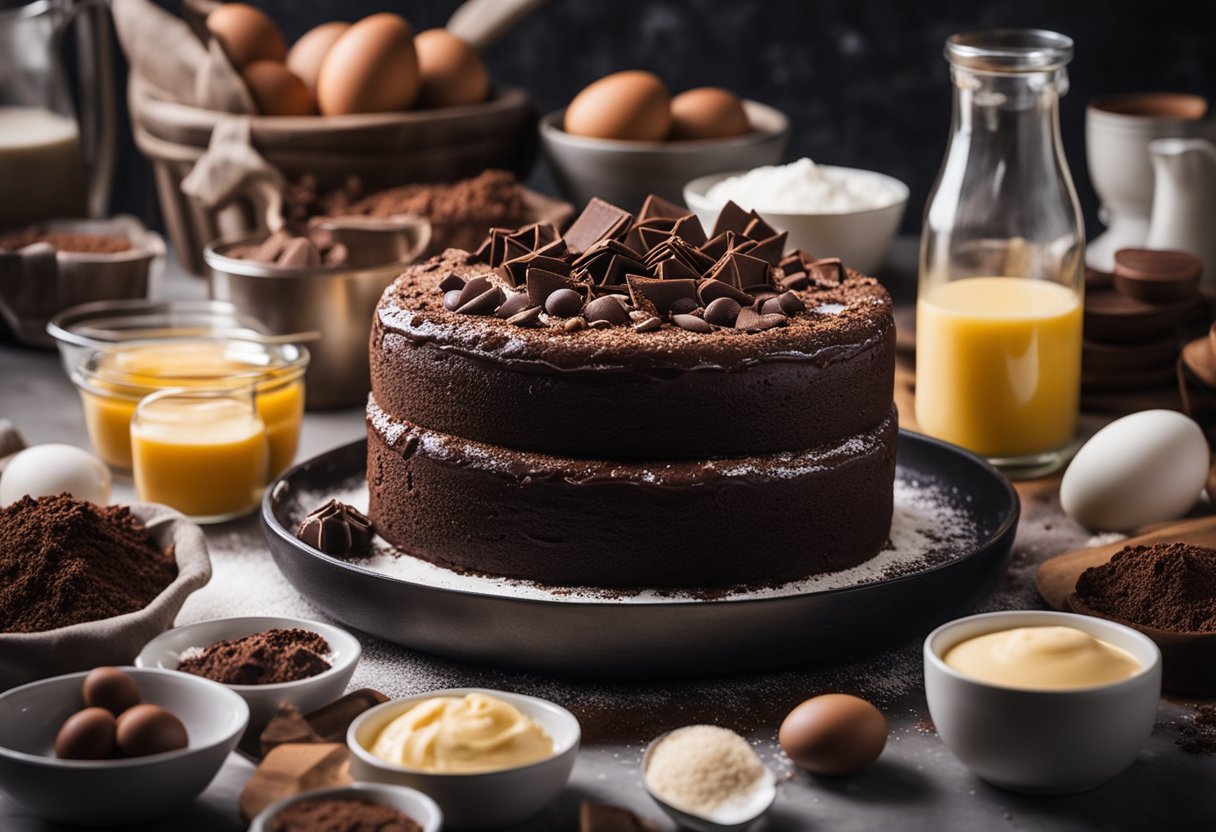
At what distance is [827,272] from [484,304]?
0.56m

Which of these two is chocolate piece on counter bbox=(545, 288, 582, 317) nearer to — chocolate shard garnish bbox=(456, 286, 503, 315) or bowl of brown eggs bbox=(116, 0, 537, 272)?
chocolate shard garnish bbox=(456, 286, 503, 315)

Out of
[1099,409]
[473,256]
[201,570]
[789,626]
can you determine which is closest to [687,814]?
[789,626]

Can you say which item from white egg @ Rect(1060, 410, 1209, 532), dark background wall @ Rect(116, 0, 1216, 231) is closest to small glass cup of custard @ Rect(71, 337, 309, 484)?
white egg @ Rect(1060, 410, 1209, 532)

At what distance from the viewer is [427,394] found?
2141 mm

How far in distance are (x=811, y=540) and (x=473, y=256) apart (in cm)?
69

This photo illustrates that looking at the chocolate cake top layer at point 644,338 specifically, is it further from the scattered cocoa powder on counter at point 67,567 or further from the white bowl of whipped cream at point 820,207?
the white bowl of whipped cream at point 820,207

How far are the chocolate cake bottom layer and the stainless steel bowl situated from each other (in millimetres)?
888

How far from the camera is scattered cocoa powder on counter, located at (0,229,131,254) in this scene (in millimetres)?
3395

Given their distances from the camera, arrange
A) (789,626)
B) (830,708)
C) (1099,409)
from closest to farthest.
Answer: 1. (830,708)
2. (789,626)
3. (1099,409)

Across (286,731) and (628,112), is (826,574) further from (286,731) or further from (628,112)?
(628,112)

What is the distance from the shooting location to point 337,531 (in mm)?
2205

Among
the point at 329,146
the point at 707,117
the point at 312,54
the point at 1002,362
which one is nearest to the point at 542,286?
the point at 1002,362

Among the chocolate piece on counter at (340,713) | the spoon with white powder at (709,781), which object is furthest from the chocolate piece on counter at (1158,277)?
the chocolate piece on counter at (340,713)

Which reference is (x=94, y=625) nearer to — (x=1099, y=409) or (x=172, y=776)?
(x=172, y=776)
